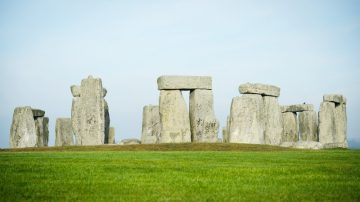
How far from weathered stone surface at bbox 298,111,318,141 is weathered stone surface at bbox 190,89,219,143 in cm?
934

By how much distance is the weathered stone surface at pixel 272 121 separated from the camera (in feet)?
105

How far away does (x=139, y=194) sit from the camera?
397 inches

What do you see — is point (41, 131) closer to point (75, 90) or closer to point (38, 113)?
point (38, 113)

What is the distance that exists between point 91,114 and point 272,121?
9.31 m

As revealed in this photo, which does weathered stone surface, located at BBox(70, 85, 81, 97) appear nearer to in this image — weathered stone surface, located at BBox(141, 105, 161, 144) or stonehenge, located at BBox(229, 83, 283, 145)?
weathered stone surface, located at BBox(141, 105, 161, 144)

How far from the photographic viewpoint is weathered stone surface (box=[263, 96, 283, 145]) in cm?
Result: 3191

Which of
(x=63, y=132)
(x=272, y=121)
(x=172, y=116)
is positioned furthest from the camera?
(x=63, y=132)

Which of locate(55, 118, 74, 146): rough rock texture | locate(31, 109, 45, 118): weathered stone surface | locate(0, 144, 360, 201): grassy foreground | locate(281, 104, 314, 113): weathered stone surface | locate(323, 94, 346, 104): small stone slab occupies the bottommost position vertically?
locate(0, 144, 360, 201): grassy foreground

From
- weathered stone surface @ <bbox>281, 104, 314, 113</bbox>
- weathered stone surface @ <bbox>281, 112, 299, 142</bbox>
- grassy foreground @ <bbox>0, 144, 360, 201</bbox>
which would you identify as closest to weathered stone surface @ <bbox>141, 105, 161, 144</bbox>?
weathered stone surface @ <bbox>281, 112, 299, 142</bbox>

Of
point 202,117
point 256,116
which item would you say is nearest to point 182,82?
point 202,117

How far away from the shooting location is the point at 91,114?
30078mm

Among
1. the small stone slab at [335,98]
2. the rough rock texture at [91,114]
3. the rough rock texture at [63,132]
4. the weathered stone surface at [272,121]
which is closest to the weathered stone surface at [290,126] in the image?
the small stone slab at [335,98]

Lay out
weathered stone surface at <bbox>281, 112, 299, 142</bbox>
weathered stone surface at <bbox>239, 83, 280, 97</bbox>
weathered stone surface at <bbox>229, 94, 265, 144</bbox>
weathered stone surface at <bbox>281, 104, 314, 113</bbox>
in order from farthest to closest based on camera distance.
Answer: weathered stone surface at <bbox>281, 104, 314, 113</bbox>
weathered stone surface at <bbox>281, 112, 299, 142</bbox>
weathered stone surface at <bbox>239, 83, 280, 97</bbox>
weathered stone surface at <bbox>229, 94, 265, 144</bbox>

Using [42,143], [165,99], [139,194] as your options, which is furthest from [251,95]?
[139,194]
